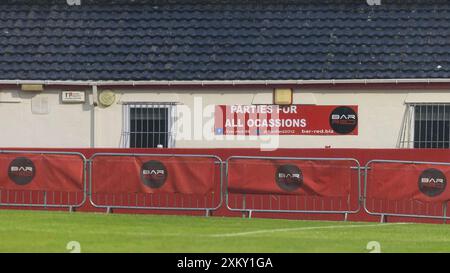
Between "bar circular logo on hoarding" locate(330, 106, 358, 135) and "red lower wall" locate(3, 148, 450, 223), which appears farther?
"bar circular logo on hoarding" locate(330, 106, 358, 135)

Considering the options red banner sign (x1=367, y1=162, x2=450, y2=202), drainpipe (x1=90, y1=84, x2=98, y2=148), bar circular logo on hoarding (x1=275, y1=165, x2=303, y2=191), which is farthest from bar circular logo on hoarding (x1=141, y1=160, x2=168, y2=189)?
drainpipe (x1=90, y1=84, x2=98, y2=148)

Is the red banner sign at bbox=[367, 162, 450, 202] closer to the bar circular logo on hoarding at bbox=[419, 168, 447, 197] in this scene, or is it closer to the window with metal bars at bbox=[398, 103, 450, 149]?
the bar circular logo on hoarding at bbox=[419, 168, 447, 197]

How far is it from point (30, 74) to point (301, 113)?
6.20 m

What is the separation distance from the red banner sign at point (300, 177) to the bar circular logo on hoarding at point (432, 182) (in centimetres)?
135

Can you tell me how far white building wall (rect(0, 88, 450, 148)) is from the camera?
28.4 m

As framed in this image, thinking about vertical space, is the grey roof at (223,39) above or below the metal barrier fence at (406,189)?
above

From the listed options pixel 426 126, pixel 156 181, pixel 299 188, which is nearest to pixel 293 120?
pixel 426 126

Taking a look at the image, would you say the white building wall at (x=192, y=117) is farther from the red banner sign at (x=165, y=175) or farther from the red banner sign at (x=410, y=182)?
the red banner sign at (x=410, y=182)

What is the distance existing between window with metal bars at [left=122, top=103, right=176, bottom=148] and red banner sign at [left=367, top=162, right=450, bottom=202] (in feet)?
21.5

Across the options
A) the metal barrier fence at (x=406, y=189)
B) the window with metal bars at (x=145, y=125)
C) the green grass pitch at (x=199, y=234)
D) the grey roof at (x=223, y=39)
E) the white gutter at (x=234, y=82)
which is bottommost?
the green grass pitch at (x=199, y=234)

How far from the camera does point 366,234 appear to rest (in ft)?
64.7

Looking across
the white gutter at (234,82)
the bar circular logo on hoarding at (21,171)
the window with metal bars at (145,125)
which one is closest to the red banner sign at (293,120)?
the white gutter at (234,82)

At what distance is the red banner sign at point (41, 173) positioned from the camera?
80.2 ft
